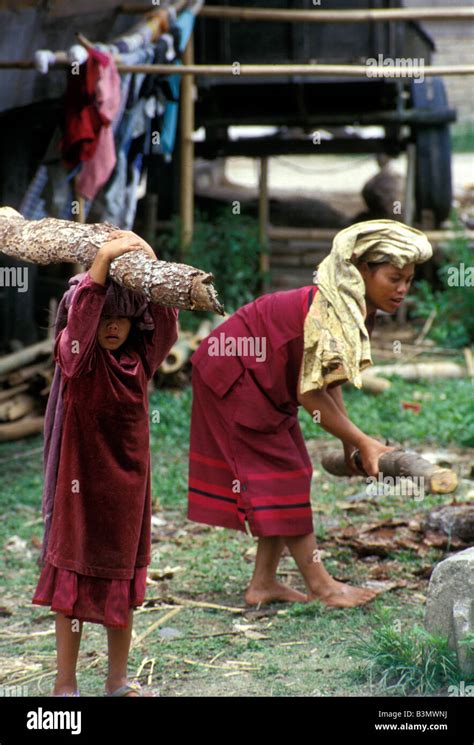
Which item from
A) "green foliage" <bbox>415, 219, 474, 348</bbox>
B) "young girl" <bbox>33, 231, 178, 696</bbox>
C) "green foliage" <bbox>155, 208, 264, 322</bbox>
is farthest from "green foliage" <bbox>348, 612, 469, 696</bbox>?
"green foliage" <bbox>415, 219, 474, 348</bbox>

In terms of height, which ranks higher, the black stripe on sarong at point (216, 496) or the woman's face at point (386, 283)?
the woman's face at point (386, 283)

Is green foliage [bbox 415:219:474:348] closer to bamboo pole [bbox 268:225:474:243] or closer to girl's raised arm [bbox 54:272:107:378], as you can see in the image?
bamboo pole [bbox 268:225:474:243]

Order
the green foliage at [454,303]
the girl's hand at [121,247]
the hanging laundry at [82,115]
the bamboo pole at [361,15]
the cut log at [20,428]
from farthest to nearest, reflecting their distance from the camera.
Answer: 1. the green foliage at [454,303]
2. the bamboo pole at [361,15]
3. the cut log at [20,428]
4. the hanging laundry at [82,115]
5. the girl's hand at [121,247]

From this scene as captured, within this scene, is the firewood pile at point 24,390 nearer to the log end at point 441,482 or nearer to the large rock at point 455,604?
the log end at point 441,482

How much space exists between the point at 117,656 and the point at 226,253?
6075 mm

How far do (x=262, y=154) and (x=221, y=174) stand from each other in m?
3.90

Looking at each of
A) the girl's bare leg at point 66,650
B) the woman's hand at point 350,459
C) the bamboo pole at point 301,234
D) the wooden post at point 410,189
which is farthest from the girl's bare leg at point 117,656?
the bamboo pole at point 301,234

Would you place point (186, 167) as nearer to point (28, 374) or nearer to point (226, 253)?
point (226, 253)

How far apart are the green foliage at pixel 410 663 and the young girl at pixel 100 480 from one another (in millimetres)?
859

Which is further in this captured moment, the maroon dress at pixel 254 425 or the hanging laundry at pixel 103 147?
the hanging laundry at pixel 103 147

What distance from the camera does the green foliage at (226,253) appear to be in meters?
9.23

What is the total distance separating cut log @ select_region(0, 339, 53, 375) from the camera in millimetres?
7656

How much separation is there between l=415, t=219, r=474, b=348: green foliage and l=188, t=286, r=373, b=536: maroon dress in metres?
5.33
